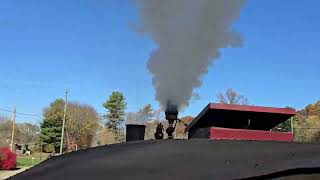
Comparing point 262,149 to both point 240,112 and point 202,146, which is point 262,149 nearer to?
point 202,146

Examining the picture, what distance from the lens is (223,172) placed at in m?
2.52

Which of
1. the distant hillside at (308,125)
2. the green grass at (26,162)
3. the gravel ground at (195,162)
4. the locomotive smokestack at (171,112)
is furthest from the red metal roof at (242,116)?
the green grass at (26,162)

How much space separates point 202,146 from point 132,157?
0.49m

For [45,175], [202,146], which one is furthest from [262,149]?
[45,175]

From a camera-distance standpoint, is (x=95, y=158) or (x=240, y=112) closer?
(x=95, y=158)

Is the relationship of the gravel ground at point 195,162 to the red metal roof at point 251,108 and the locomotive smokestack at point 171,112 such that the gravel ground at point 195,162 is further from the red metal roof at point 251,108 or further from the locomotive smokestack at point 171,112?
the locomotive smokestack at point 171,112

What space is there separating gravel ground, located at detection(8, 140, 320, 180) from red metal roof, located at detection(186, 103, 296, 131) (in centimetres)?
259

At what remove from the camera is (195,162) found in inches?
110

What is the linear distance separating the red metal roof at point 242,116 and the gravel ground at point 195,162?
8.49ft

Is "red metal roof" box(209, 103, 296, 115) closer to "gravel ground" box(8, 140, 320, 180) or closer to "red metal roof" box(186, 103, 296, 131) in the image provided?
"red metal roof" box(186, 103, 296, 131)

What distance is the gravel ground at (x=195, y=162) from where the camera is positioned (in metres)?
2.49

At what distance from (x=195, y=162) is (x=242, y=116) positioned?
339 cm

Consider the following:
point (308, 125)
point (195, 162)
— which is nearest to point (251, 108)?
point (195, 162)

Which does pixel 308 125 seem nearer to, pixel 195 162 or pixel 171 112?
pixel 171 112
